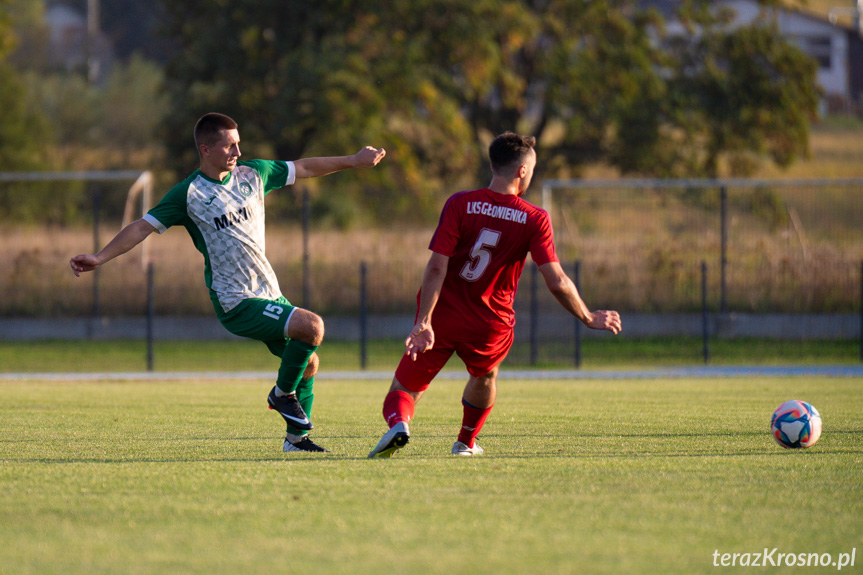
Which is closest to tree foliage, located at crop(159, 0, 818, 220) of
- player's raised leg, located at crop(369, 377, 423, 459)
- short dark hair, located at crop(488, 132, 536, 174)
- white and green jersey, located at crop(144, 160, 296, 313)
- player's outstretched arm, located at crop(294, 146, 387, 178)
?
player's outstretched arm, located at crop(294, 146, 387, 178)

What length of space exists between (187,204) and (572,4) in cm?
2381

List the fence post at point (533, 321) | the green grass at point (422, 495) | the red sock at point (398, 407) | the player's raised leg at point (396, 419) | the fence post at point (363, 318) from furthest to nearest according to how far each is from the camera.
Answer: the fence post at point (533, 321)
the fence post at point (363, 318)
the red sock at point (398, 407)
the player's raised leg at point (396, 419)
the green grass at point (422, 495)

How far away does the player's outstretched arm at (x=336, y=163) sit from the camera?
6719 mm

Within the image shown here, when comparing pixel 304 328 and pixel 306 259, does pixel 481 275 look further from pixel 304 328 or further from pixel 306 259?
pixel 306 259

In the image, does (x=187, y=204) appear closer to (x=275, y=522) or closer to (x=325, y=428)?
(x=325, y=428)

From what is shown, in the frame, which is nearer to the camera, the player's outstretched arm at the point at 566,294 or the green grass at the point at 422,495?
the green grass at the point at 422,495

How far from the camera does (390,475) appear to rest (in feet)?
18.2

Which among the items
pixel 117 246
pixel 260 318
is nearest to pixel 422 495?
pixel 260 318

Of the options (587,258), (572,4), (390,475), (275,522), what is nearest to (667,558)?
(275,522)

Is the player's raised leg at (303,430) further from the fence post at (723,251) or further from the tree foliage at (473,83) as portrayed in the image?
the tree foliage at (473,83)

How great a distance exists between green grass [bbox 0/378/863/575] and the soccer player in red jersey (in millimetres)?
532

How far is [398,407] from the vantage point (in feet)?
20.2

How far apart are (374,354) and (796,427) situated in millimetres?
13753

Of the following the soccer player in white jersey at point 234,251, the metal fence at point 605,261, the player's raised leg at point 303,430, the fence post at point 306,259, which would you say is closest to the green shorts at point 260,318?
the soccer player in white jersey at point 234,251
